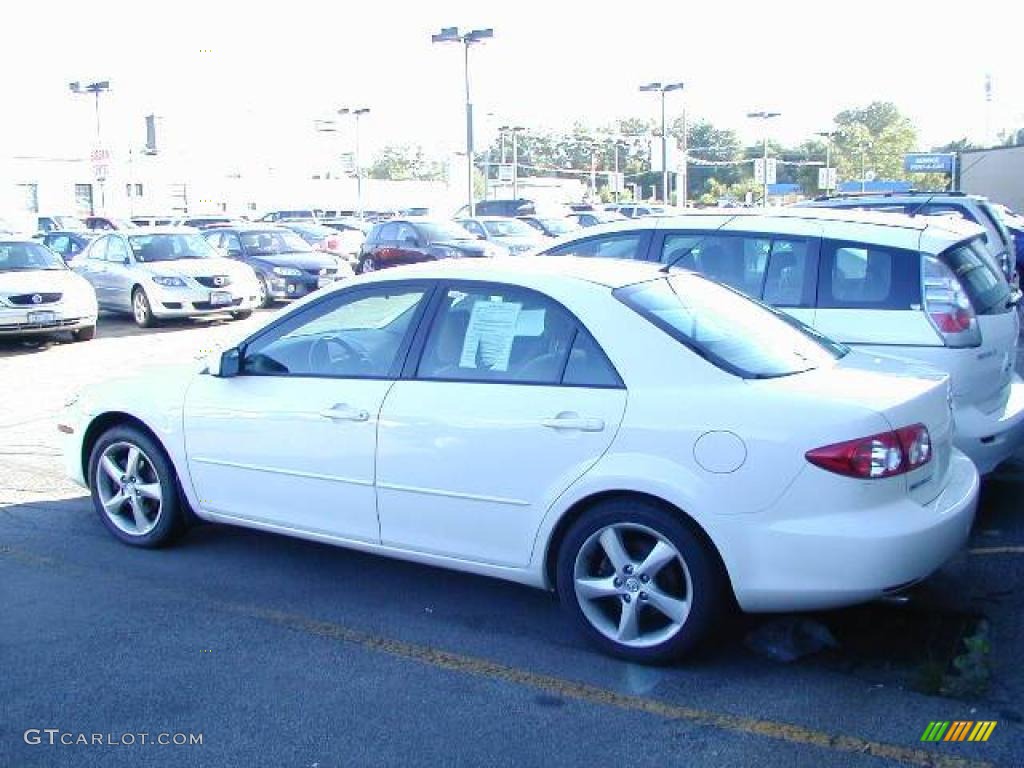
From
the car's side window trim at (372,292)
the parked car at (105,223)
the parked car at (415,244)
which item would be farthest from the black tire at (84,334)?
the parked car at (105,223)

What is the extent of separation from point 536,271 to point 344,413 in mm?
1081

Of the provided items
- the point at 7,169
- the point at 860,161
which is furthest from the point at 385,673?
the point at 860,161

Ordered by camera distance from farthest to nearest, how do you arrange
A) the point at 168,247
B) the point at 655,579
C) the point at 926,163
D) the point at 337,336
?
the point at 926,163
the point at 168,247
the point at 337,336
the point at 655,579

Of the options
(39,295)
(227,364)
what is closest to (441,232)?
(39,295)

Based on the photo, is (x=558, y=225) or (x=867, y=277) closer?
(x=867, y=277)

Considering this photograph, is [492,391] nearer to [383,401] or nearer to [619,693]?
[383,401]

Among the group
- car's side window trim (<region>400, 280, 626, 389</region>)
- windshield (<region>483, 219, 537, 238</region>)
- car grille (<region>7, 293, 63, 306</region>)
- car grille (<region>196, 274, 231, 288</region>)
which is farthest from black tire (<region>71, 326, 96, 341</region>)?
windshield (<region>483, 219, 537, 238</region>)

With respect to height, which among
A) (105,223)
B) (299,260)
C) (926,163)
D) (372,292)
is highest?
(926,163)

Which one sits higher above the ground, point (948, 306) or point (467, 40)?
point (467, 40)

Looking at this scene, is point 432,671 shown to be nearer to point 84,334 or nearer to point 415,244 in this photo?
point 84,334

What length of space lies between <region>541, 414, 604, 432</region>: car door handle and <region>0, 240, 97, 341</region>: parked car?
1197 cm

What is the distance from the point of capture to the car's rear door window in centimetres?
634

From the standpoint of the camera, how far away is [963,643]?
4.56 metres

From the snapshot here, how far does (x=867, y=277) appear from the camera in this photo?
21.3 feet
